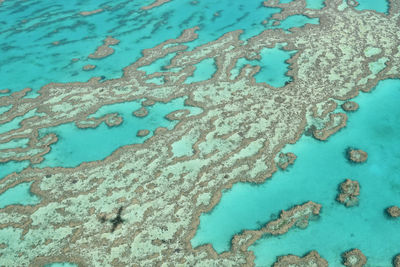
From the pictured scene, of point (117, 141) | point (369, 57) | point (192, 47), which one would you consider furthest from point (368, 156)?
point (192, 47)

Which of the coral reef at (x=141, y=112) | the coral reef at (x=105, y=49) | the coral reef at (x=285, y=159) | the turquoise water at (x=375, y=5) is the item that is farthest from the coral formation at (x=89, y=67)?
the turquoise water at (x=375, y=5)

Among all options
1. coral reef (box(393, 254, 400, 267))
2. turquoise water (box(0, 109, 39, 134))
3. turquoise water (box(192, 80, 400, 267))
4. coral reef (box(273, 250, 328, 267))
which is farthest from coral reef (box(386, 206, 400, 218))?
turquoise water (box(0, 109, 39, 134))

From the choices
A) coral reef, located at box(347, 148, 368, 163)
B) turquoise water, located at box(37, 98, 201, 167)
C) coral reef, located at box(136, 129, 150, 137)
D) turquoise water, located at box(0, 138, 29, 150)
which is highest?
turquoise water, located at box(0, 138, 29, 150)

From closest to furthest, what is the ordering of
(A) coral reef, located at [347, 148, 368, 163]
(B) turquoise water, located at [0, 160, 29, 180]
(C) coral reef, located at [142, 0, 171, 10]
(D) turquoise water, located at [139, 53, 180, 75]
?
(A) coral reef, located at [347, 148, 368, 163], (B) turquoise water, located at [0, 160, 29, 180], (D) turquoise water, located at [139, 53, 180, 75], (C) coral reef, located at [142, 0, 171, 10]

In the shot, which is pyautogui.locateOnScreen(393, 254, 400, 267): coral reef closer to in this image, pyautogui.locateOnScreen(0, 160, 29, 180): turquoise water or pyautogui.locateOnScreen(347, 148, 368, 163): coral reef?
pyautogui.locateOnScreen(347, 148, 368, 163): coral reef

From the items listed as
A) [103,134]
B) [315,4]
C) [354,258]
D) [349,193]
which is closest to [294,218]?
[354,258]

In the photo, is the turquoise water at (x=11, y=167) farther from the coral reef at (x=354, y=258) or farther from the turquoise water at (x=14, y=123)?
the coral reef at (x=354, y=258)

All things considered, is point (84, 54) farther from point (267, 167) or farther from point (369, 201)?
point (369, 201)
